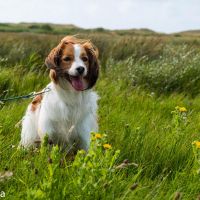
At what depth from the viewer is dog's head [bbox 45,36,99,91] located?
193 inches

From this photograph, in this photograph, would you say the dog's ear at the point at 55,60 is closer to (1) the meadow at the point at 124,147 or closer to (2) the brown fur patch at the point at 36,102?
(2) the brown fur patch at the point at 36,102

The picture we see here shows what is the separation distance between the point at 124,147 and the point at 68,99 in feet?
2.45

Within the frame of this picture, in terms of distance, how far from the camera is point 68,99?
5.18m

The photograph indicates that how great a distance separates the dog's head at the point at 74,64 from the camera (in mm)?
A: 4906

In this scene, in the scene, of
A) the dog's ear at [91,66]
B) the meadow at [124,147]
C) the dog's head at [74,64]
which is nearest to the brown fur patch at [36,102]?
the meadow at [124,147]

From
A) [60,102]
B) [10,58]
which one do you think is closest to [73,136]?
[60,102]

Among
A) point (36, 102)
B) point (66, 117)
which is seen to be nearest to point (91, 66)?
point (66, 117)

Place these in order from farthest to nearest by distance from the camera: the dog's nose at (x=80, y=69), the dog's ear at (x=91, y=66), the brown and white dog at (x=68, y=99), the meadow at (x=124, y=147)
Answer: the dog's ear at (x=91, y=66), the brown and white dog at (x=68, y=99), the dog's nose at (x=80, y=69), the meadow at (x=124, y=147)

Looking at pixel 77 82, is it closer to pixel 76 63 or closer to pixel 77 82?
pixel 77 82

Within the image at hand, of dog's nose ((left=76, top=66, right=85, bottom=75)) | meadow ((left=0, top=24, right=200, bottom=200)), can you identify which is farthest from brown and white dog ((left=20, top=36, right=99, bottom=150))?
meadow ((left=0, top=24, right=200, bottom=200))

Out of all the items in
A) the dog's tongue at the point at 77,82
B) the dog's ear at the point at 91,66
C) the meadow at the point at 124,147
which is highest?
the dog's ear at the point at 91,66

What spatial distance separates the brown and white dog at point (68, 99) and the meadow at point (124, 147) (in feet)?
0.71

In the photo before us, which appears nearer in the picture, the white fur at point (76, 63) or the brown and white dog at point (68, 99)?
the white fur at point (76, 63)

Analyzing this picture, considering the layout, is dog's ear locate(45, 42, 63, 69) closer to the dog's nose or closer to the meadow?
the dog's nose
